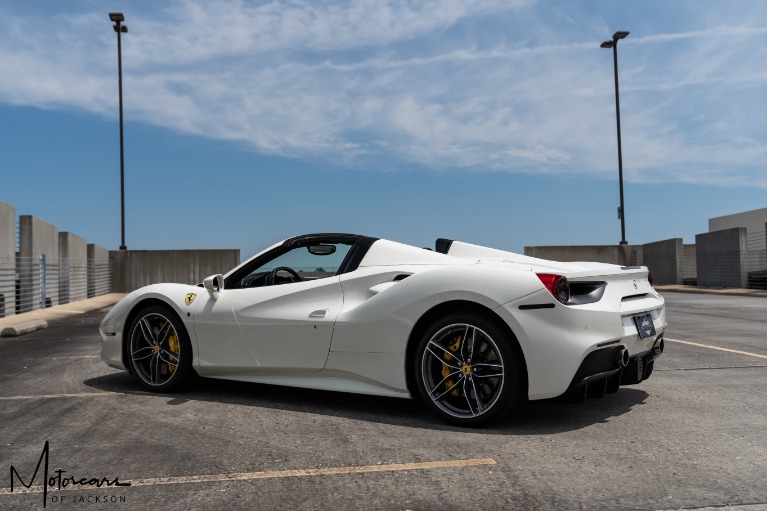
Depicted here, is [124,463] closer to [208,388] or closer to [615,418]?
[208,388]

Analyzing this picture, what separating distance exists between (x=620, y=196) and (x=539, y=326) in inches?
1138

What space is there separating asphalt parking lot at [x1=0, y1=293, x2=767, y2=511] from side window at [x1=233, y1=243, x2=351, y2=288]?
946 mm

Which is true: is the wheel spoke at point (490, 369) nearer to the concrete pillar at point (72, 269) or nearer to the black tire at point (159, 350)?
the black tire at point (159, 350)

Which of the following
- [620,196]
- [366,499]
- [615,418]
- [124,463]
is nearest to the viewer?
[366,499]

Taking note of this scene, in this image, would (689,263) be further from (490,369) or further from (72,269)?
(490,369)

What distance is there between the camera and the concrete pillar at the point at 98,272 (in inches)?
1052

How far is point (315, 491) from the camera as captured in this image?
3051 millimetres

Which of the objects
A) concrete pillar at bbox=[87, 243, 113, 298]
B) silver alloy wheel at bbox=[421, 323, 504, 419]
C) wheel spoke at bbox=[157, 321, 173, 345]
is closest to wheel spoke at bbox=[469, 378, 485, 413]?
silver alloy wheel at bbox=[421, 323, 504, 419]

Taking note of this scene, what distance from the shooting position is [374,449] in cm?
372

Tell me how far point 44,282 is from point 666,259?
95.7ft

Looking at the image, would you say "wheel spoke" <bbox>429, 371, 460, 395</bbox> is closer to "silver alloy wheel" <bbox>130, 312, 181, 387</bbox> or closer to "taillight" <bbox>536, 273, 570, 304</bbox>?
"taillight" <bbox>536, 273, 570, 304</bbox>

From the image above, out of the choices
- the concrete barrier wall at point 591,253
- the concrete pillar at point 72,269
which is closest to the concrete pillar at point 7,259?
the concrete pillar at point 72,269

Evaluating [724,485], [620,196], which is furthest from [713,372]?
[620,196]

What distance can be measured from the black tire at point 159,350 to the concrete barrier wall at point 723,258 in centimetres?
2794
